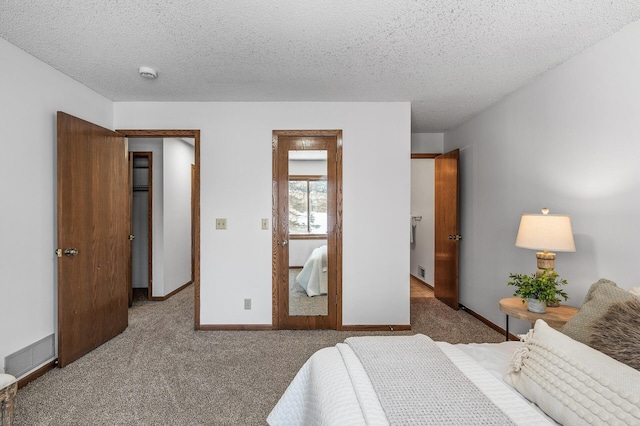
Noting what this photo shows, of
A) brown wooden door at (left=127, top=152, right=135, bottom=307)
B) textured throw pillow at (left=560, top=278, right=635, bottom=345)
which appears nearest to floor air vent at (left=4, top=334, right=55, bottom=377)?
brown wooden door at (left=127, top=152, right=135, bottom=307)

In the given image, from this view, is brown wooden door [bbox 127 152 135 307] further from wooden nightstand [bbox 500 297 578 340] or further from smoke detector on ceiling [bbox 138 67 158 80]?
wooden nightstand [bbox 500 297 578 340]

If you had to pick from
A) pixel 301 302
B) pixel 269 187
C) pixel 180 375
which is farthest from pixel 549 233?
pixel 180 375

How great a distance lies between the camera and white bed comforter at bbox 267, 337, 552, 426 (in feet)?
3.57

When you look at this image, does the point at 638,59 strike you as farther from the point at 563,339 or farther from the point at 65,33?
the point at 65,33

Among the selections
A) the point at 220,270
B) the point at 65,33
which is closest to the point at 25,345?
the point at 220,270

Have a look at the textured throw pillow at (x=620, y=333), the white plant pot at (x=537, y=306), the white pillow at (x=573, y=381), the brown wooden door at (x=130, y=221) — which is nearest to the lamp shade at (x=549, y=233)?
the white plant pot at (x=537, y=306)

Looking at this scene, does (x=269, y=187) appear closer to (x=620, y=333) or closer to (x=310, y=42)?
(x=310, y=42)

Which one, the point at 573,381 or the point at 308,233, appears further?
the point at 308,233

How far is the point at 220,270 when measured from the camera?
3.54m

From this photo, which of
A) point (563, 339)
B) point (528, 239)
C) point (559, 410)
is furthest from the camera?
point (528, 239)

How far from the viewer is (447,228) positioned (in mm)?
4488

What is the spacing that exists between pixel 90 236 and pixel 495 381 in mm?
3222

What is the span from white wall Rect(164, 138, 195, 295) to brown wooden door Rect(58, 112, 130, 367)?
1219 mm

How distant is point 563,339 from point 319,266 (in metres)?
2.54
